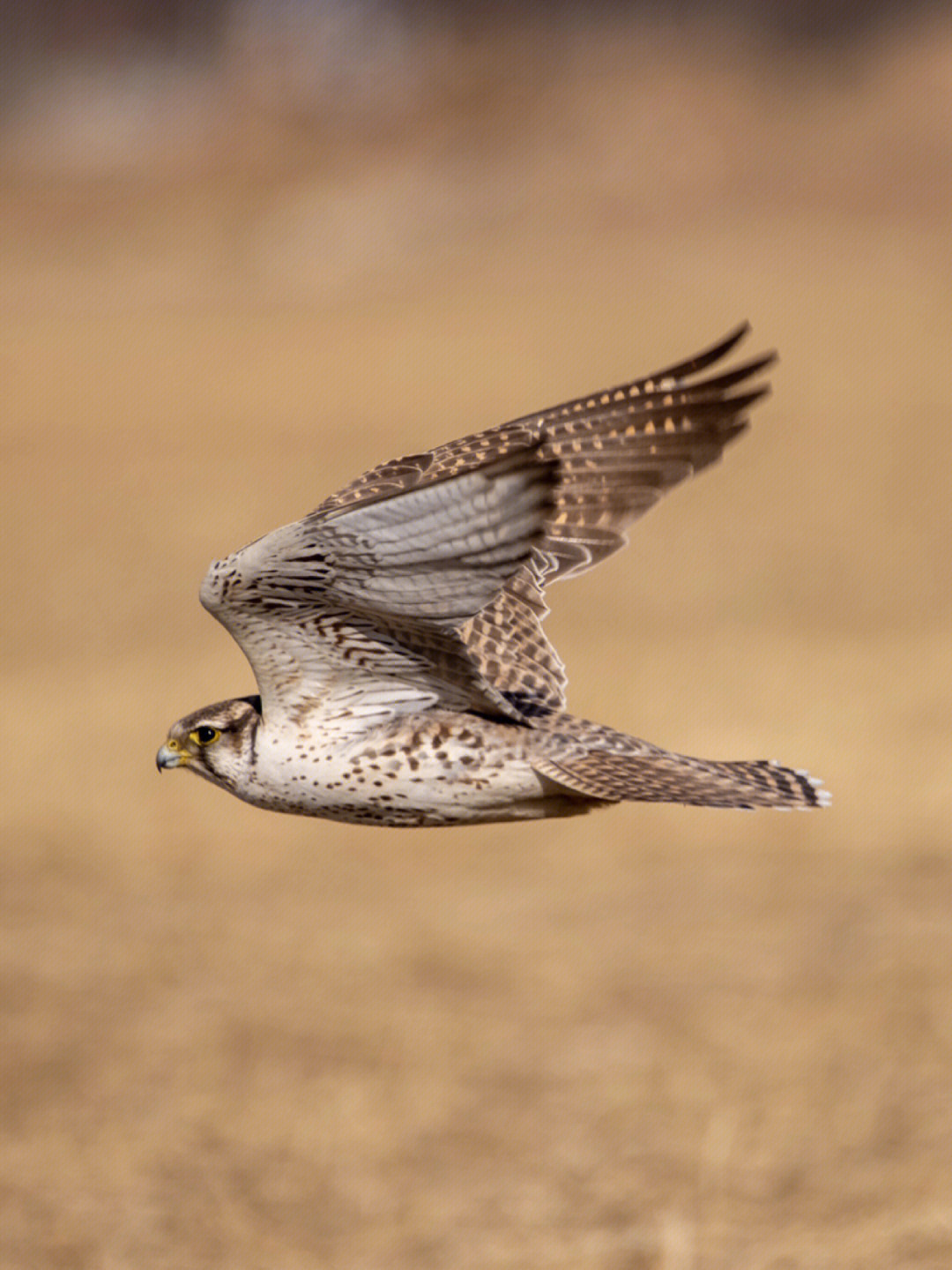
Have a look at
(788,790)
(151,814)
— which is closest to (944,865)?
(151,814)

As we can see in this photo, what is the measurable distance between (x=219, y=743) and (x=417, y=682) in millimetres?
554

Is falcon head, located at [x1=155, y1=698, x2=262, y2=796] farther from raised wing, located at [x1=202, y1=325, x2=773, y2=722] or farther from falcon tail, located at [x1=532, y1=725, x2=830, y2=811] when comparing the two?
falcon tail, located at [x1=532, y1=725, x2=830, y2=811]

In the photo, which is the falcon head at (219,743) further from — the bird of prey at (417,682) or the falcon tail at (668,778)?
the falcon tail at (668,778)

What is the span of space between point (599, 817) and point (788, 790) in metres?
17.2

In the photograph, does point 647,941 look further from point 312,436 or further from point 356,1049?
point 312,436

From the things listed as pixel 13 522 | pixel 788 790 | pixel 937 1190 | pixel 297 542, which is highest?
pixel 13 522

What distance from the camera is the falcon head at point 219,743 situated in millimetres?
4922

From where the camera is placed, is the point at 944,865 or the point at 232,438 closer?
the point at 944,865

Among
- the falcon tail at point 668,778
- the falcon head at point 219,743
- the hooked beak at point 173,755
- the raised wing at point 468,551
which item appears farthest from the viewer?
the hooked beak at point 173,755

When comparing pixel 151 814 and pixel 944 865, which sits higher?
pixel 151 814

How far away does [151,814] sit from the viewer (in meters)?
20.3

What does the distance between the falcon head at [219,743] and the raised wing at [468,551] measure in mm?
127

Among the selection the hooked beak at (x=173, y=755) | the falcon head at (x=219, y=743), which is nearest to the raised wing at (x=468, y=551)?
the falcon head at (x=219, y=743)

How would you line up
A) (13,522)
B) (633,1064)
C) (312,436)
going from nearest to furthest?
(633,1064), (13,522), (312,436)
